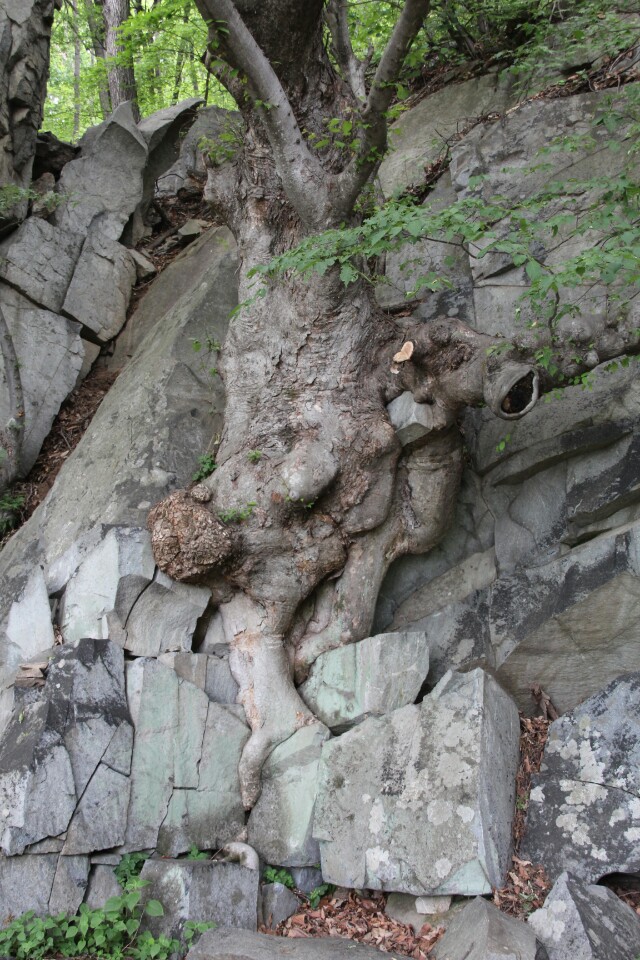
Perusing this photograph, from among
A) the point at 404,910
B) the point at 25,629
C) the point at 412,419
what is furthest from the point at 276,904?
the point at 412,419

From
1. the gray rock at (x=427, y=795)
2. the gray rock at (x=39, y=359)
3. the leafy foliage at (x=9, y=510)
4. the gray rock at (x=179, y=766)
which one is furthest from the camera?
the gray rock at (x=39, y=359)

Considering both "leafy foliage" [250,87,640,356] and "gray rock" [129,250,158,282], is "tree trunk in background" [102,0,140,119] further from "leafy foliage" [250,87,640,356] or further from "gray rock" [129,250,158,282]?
"leafy foliage" [250,87,640,356]

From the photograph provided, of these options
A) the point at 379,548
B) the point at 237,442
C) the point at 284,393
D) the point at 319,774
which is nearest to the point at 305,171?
the point at 284,393

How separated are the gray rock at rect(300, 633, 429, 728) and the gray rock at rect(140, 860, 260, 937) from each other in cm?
122

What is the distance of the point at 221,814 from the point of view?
16.5ft

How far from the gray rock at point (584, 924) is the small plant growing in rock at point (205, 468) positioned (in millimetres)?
3626

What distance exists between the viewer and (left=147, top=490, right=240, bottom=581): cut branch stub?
17.4ft

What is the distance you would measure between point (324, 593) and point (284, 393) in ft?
5.14

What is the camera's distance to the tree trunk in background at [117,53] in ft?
38.0

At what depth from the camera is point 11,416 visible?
7285 millimetres

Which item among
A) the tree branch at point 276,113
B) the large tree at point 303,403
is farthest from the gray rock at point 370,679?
the tree branch at point 276,113

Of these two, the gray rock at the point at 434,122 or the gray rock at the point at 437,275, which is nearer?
the gray rock at the point at 437,275

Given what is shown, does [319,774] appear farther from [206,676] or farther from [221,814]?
[206,676]

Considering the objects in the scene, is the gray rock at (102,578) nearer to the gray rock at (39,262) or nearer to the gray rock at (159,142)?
the gray rock at (39,262)
